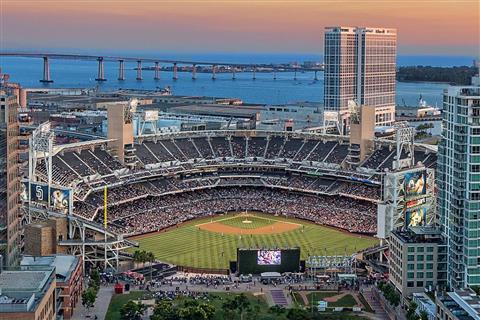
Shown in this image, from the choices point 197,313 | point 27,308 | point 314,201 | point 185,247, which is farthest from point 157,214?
point 27,308

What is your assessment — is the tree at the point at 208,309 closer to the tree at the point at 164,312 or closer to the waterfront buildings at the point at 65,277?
the tree at the point at 164,312

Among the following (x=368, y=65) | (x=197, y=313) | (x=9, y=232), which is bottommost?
(x=197, y=313)

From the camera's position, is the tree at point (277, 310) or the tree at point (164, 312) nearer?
the tree at point (164, 312)

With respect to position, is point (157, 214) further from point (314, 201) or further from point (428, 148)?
point (428, 148)

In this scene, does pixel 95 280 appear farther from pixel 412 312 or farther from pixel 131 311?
pixel 412 312

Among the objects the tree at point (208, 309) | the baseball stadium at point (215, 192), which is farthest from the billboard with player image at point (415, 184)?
the tree at point (208, 309)

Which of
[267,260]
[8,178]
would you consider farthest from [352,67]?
[8,178]
